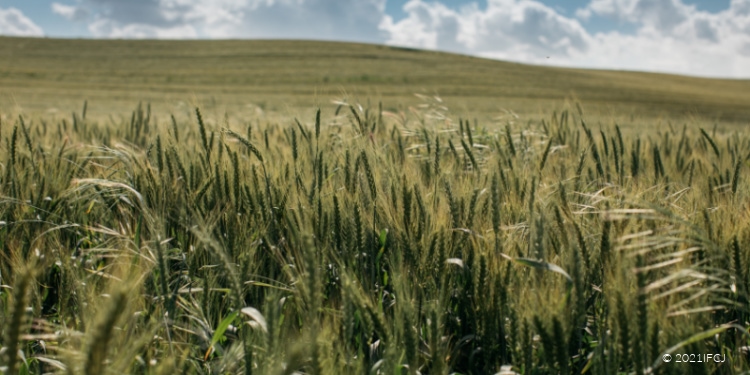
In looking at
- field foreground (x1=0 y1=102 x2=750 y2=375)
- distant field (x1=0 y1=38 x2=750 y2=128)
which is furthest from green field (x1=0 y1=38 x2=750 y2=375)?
distant field (x1=0 y1=38 x2=750 y2=128)

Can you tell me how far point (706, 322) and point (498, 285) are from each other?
451mm

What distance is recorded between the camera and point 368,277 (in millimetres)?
1483

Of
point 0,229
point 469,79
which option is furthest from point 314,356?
point 469,79

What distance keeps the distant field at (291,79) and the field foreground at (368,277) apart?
15.3 m

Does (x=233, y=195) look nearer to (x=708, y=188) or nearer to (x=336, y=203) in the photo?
(x=336, y=203)

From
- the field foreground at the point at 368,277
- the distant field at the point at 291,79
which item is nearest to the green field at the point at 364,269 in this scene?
the field foreground at the point at 368,277

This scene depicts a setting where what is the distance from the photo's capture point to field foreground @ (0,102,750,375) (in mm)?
968

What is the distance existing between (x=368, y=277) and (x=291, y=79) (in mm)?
Result: 29059

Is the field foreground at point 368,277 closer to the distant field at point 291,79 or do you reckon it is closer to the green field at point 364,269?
the green field at point 364,269

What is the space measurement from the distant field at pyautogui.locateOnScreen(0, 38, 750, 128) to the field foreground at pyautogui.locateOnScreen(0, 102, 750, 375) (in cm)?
1533

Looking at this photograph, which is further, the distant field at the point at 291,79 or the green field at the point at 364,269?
the distant field at the point at 291,79

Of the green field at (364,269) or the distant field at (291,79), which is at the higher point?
the distant field at (291,79)

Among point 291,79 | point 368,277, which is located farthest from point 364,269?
point 291,79

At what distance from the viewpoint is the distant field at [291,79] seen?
20406 millimetres
